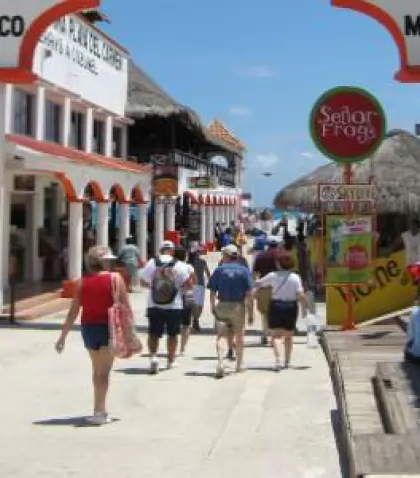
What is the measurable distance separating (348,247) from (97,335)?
6609mm

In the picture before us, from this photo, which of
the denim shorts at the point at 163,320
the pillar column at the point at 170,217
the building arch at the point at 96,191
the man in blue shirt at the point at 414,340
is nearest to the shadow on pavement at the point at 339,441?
the man in blue shirt at the point at 414,340

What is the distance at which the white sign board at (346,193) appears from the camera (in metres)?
13.9

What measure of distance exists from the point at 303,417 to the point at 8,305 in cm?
1045

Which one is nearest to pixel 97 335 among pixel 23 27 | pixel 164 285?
pixel 164 285

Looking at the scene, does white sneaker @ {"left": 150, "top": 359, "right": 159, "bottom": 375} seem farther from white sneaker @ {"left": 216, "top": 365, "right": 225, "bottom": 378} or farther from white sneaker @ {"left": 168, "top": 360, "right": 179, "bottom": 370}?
white sneaker @ {"left": 216, "top": 365, "right": 225, "bottom": 378}

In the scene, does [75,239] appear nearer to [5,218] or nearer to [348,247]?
[5,218]

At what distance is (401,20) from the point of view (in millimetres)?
14000

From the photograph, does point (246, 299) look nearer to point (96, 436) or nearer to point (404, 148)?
point (96, 436)

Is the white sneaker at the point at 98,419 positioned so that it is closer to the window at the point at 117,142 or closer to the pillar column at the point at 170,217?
the window at the point at 117,142

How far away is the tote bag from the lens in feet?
27.7

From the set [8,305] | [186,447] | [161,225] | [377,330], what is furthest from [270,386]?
[161,225]

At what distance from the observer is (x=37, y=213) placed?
77.8 ft

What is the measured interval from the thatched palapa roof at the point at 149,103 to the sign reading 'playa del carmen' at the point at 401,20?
670 inches

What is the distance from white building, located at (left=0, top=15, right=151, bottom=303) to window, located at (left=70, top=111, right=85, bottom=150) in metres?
0.03
